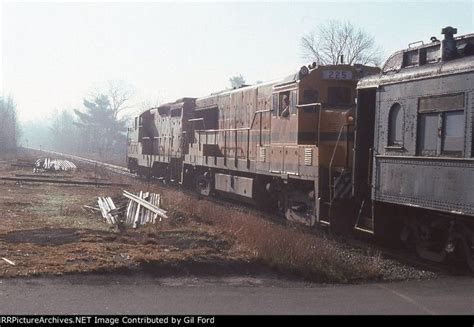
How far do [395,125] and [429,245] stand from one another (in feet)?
7.60

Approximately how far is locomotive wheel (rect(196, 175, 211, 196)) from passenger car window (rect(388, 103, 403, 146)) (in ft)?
41.5

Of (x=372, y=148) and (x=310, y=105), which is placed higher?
(x=310, y=105)

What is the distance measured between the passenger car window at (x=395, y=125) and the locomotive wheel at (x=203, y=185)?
12.6 metres

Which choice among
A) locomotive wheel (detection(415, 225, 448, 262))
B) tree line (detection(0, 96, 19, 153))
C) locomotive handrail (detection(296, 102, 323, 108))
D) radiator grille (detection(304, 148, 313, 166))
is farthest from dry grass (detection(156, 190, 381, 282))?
tree line (detection(0, 96, 19, 153))

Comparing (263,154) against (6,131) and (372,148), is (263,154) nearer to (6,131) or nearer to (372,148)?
(372,148)

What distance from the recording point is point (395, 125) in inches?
416

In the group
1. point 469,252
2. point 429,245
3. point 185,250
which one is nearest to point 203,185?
point 185,250

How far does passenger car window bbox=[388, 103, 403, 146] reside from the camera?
34.1 ft

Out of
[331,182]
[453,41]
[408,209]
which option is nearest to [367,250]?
[408,209]

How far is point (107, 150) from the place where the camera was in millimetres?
95250

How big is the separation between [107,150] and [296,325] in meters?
91.9

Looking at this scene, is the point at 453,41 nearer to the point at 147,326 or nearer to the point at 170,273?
the point at 170,273

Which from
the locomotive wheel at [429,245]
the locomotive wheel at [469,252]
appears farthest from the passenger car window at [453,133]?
the locomotive wheel at [429,245]

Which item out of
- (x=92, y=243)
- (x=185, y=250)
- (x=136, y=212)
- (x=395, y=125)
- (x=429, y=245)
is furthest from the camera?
(x=136, y=212)
